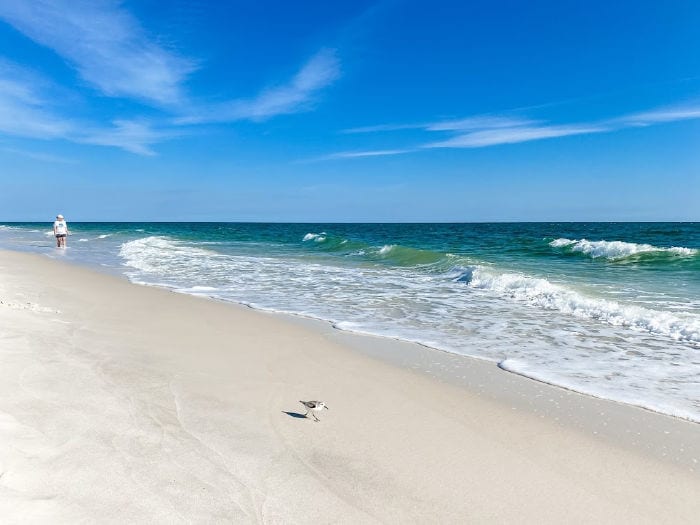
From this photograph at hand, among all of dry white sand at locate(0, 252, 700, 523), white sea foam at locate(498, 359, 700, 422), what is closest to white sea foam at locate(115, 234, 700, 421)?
white sea foam at locate(498, 359, 700, 422)

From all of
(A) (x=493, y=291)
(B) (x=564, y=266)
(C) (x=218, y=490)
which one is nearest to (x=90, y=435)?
(C) (x=218, y=490)

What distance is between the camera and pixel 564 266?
758 inches

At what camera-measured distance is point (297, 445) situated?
353cm

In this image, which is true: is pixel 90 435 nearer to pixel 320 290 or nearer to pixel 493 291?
pixel 320 290

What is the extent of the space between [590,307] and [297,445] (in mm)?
8002

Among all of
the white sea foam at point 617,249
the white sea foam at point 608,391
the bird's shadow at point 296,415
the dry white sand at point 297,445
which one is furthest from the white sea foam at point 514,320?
the white sea foam at point 617,249

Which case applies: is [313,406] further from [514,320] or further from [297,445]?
[514,320]

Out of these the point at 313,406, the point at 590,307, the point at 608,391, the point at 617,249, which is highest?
the point at 617,249

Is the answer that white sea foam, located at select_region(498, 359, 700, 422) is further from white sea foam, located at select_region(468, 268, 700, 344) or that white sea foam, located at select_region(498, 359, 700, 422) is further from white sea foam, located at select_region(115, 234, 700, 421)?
white sea foam, located at select_region(468, 268, 700, 344)

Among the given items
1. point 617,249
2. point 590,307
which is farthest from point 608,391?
point 617,249

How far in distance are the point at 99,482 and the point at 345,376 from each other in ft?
9.73

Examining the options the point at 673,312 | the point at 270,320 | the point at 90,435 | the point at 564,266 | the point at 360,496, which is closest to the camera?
the point at 360,496

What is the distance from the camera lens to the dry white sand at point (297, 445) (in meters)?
2.74

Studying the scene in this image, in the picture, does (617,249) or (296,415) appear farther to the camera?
(617,249)
